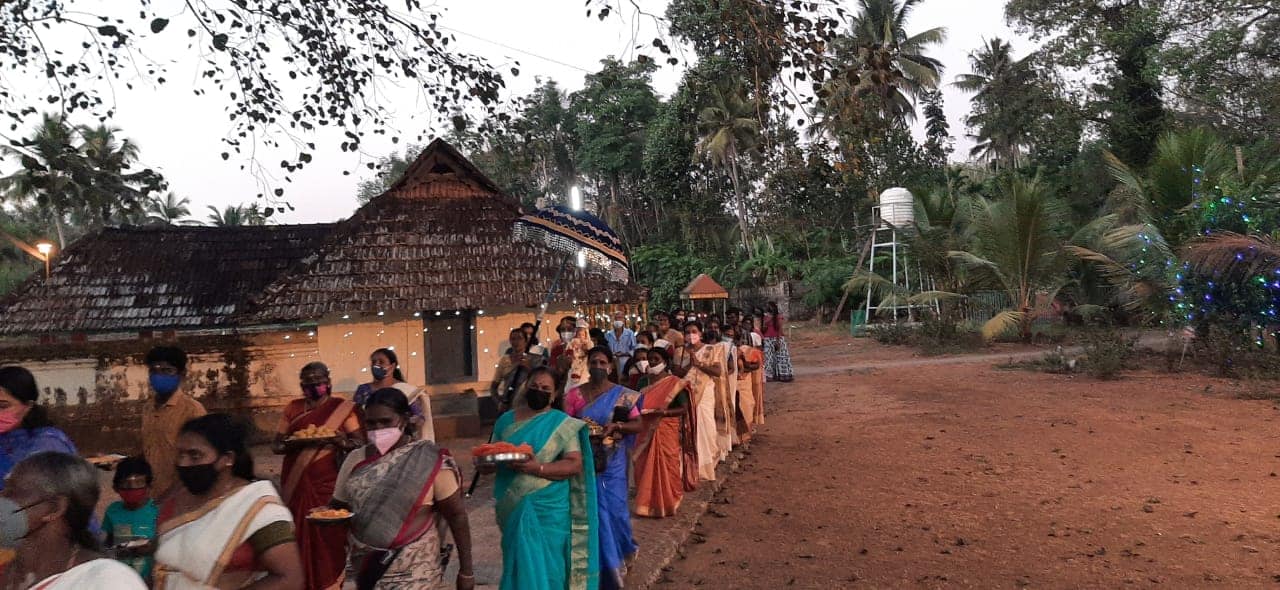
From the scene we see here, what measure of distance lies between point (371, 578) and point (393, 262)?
1018cm

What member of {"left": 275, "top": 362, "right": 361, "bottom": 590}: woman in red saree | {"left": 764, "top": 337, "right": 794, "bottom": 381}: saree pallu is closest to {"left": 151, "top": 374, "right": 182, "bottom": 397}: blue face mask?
{"left": 275, "top": 362, "right": 361, "bottom": 590}: woman in red saree

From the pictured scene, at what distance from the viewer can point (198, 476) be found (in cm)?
259

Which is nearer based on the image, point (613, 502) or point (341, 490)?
point (341, 490)

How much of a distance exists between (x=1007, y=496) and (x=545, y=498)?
18.2ft

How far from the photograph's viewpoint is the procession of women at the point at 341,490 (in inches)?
94.3

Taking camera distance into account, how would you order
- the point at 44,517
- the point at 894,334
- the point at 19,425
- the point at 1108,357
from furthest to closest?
1. the point at 894,334
2. the point at 1108,357
3. the point at 19,425
4. the point at 44,517

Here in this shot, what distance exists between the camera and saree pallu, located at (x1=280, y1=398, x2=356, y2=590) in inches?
163

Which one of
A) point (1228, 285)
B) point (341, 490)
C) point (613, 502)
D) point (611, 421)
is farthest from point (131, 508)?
point (1228, 285)

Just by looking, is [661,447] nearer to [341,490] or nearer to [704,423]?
[704,423]

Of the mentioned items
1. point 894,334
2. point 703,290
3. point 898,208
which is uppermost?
point 898,208

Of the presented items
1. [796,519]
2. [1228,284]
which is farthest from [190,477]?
[1228,284]

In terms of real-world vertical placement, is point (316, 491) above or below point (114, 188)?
below

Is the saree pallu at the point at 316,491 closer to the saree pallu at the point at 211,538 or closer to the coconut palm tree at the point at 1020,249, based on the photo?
the saree pallu at the point at 211,538

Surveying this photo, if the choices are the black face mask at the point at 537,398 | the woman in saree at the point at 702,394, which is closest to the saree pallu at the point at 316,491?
the black face mask at the point at 537,398
